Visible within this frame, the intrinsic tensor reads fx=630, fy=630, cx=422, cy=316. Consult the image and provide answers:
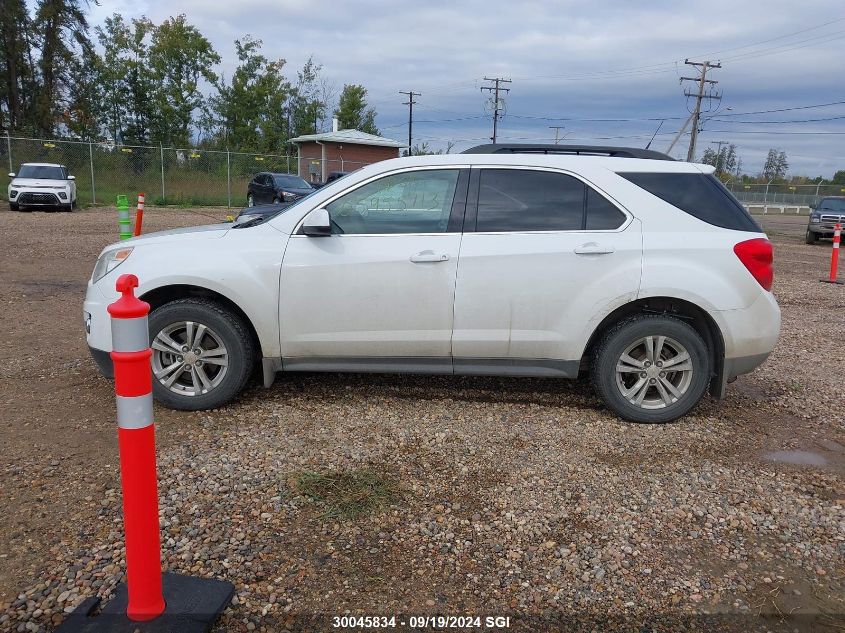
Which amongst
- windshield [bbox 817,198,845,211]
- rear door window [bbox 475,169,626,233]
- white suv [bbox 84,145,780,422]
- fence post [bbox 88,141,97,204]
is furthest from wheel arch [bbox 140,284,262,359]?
fence post [bbox 88,141,97,204]

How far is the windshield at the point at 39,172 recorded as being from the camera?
21.6 m

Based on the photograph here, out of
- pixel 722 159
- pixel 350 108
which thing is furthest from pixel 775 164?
pixel 350 108

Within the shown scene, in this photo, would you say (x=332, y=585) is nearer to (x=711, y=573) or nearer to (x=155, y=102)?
(x=711, y=573)

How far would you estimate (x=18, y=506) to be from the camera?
3.16 meters

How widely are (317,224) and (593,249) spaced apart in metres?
1.89

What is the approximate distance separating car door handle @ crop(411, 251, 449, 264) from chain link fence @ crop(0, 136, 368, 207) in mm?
26429

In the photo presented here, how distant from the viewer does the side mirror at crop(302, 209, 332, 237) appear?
4.25 meters

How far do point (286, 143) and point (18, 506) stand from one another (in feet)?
162

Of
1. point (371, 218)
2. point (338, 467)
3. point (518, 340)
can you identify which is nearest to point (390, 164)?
point (371, 218)

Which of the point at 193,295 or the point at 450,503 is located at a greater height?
the point at 193,295

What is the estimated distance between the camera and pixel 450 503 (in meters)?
3.36

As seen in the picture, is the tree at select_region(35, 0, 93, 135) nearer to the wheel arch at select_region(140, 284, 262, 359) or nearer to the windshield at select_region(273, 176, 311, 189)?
the windshield at select_region(273, 176, 311, 189)

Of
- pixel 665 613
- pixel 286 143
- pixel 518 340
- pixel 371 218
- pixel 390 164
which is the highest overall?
pixel 286 143

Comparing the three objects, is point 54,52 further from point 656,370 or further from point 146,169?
point 656,370
